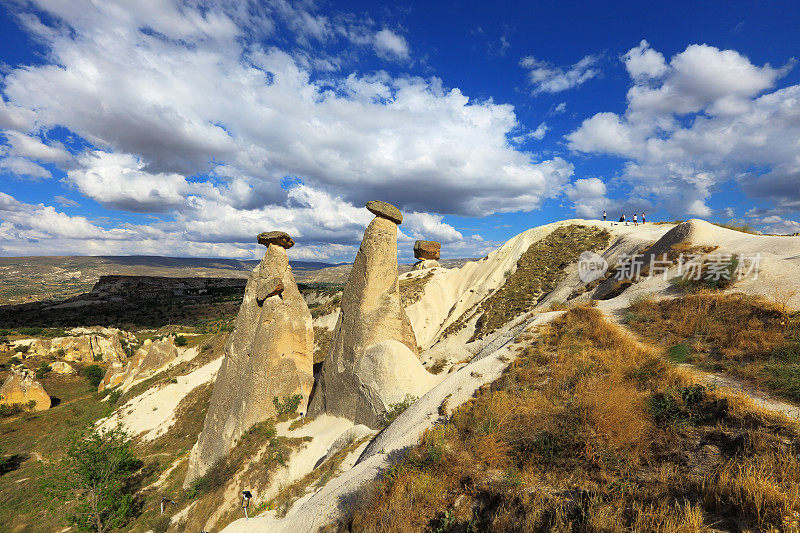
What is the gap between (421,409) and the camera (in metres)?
10.0

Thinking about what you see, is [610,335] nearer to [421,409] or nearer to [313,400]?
[421,409]

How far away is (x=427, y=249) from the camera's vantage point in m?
38.6

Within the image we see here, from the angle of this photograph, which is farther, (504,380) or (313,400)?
(313,400)

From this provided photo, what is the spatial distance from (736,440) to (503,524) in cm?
456

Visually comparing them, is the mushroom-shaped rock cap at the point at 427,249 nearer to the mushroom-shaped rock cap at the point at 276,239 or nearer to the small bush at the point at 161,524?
the mushroom-shaped rock cap at the point at 276,239

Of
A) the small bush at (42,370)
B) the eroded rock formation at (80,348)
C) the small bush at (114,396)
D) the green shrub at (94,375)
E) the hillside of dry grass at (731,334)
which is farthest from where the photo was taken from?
the eroded rock formation at (80,348)

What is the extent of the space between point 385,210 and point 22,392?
158 ft

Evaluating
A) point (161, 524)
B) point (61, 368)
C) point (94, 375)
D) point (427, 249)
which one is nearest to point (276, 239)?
point (161, 524)

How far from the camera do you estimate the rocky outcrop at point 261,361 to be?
15.1m

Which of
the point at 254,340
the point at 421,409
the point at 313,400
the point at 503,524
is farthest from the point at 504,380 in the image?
the point at 254,340

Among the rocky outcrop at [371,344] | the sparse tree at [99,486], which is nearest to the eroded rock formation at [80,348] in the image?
the sparse tree at [99,486]

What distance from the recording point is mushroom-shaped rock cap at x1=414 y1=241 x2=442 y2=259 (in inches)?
1522

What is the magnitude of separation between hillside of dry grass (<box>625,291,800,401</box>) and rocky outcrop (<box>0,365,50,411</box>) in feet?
184

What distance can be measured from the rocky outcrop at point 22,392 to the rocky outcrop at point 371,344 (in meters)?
42.1
